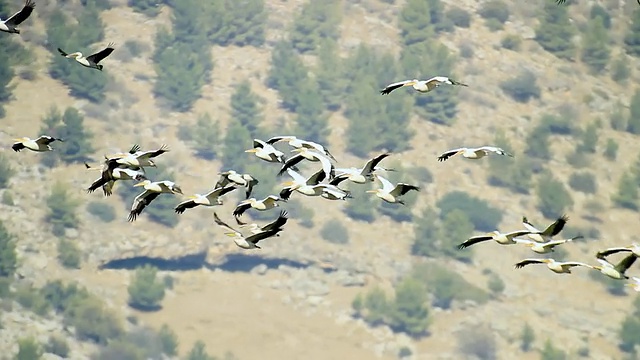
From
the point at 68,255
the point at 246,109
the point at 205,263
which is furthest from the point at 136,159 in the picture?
the point at 246,109

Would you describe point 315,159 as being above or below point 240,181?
above

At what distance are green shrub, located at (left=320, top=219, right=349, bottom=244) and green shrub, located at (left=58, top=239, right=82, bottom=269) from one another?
19.3 m

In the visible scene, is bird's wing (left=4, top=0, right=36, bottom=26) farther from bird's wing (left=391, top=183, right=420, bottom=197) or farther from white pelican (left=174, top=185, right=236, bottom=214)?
bird's wing (left=391, top=183, right=420, bottom=197)

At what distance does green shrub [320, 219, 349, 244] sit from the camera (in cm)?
9581

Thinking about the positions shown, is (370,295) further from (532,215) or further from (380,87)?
(380,87)

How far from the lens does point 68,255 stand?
290 feet

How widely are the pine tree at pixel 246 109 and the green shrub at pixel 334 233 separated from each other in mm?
15142

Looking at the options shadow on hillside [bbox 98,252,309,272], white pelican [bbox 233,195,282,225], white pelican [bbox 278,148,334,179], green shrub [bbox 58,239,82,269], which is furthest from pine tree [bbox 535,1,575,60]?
white pelican [bbox 233,195,282,225]

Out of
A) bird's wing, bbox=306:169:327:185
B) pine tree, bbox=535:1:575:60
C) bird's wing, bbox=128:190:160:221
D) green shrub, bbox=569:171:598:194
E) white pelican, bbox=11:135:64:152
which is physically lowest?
green shrub, bbox=569:171:598:194

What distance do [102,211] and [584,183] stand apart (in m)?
40.8

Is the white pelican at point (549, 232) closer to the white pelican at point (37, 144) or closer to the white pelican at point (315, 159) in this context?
the white pelican at point (315, 159)

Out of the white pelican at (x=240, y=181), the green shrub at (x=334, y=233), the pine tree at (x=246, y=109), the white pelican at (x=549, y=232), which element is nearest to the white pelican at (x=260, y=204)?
the white pelican at (x=240, y=181)

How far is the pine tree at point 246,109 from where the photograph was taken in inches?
4296

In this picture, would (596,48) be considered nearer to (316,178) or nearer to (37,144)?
(316,178)
